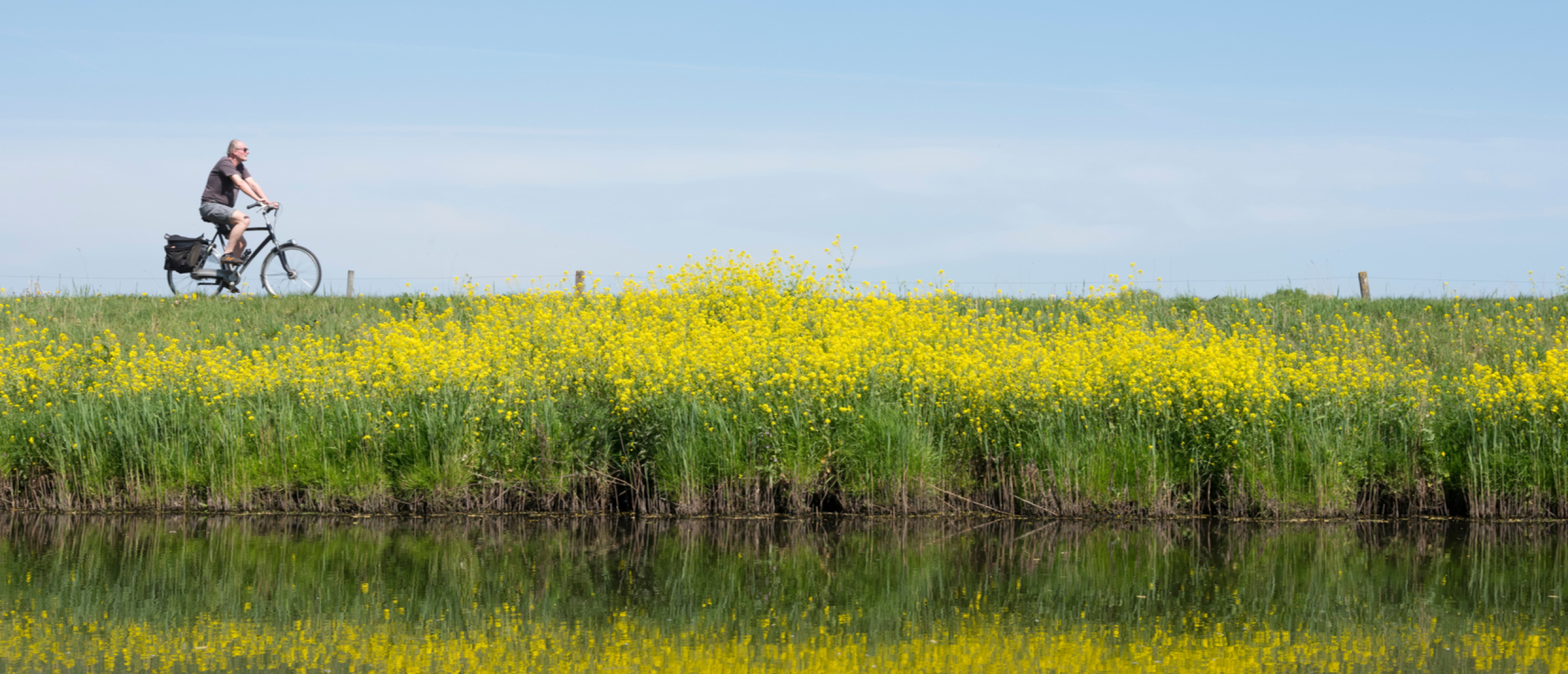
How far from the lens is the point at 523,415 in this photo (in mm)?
11984

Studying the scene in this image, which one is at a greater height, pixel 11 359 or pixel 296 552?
pixel 11 359

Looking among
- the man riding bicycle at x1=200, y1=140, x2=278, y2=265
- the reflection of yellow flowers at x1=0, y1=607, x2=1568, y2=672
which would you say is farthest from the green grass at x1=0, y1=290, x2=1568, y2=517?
the man riding bicycle at x1=200, y1=140, x2=278, y2=265

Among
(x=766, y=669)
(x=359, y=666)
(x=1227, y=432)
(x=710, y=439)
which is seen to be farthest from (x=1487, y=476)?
(x=359, y=666)

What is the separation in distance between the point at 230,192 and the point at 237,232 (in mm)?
618

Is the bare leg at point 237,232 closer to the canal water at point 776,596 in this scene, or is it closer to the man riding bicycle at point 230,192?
the man riding bicycle at point 230,192

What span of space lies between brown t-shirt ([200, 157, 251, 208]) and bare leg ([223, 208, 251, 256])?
19 centimetres

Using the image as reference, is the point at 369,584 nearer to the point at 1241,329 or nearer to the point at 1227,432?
the point at 1227,432

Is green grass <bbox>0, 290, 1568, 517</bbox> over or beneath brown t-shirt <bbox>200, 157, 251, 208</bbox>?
beneath

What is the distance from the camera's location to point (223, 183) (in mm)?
18156

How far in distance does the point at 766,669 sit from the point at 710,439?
5.57m

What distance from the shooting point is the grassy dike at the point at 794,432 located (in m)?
11.5

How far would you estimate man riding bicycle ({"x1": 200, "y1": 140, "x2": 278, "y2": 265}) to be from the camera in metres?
17.9

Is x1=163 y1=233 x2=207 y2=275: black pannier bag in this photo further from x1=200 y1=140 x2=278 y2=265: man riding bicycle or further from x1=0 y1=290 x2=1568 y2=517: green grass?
x1=0 y1=290 x2=1568 y2=517: green grass

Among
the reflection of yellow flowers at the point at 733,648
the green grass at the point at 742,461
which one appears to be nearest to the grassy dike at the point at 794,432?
the green grass at the point at 742,461
